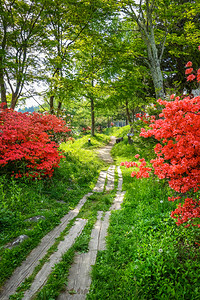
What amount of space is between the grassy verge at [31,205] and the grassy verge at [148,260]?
4.76ft

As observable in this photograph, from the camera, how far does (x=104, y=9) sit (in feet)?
24.5

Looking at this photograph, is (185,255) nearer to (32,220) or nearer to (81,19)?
(32,220)

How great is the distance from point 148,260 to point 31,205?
318 cm

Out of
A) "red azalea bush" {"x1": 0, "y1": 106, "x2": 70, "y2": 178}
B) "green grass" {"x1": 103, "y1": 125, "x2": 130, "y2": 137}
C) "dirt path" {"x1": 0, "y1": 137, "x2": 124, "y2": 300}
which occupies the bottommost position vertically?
"dirt path" {"x1": 0, "y1": 137, "x2": 124, "y2": 300}

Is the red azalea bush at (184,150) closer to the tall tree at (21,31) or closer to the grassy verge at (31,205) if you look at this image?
the grassy verge at (31,205)

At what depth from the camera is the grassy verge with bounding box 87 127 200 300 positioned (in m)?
2.30

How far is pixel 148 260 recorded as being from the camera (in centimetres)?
267

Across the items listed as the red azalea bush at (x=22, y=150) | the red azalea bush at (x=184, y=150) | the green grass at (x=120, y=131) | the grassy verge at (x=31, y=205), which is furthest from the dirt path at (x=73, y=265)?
the green grass at (x=120, y=131)

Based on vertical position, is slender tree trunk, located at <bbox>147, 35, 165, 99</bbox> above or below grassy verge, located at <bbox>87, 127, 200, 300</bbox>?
above

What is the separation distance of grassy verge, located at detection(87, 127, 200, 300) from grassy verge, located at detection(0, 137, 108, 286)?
4.76 feet

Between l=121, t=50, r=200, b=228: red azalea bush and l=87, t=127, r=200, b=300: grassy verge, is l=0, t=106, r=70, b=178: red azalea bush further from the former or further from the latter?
l=121, t=50, r=200, b=228: red azalea bush

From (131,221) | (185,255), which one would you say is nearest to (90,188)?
(131,221)

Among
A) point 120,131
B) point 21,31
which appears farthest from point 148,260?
point 120,131

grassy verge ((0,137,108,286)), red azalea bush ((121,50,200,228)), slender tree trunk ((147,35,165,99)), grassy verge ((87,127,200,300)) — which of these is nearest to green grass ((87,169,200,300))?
grassy verge ((87,127,200,300))
